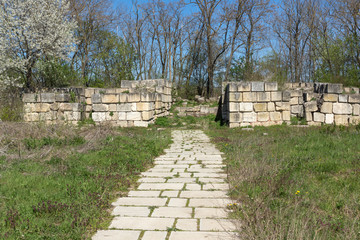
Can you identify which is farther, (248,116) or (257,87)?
(248,116)

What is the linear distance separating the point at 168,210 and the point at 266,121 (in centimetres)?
1012

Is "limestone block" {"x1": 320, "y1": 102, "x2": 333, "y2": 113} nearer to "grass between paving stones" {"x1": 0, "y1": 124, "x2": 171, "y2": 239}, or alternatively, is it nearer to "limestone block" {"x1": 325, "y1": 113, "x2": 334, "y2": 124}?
"limestone block" {"x1": 325, "y1": 113, "x2": 334, "y2": 124}

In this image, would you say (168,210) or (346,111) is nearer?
(168,210)

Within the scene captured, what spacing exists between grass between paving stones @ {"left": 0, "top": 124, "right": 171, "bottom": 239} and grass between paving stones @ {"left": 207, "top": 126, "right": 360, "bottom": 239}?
1.75 meters

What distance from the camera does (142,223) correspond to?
11.2ft

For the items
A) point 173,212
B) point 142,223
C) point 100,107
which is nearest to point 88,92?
point 100,107

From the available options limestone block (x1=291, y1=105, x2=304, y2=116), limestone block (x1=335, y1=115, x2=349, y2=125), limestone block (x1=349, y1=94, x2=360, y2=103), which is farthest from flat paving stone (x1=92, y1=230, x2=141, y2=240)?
limestone block (x1=349, y1=94, x2=360, y2=103)

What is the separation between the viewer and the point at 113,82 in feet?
76.4

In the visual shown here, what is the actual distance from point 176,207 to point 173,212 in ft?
0.58

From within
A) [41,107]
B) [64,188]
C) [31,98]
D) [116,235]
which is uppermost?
[31,98]

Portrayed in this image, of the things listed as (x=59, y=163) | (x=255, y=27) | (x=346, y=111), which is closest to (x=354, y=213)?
(x=59, y=163)

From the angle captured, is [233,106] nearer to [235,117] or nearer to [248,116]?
[235,117]

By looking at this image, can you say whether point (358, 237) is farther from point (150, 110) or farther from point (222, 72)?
point (222, 72)

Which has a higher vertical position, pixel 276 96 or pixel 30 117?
pixel 276 96
